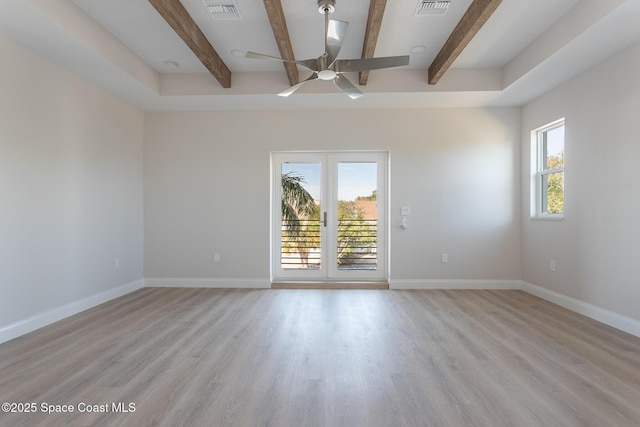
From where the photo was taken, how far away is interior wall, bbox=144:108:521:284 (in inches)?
192

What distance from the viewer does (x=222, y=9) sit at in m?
3.08

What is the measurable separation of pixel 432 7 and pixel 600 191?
251cm

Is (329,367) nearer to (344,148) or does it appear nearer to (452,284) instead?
(452,284)

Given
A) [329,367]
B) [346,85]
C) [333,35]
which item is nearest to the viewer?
[329,367]

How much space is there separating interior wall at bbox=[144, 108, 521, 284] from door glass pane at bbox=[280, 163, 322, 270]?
313 mm

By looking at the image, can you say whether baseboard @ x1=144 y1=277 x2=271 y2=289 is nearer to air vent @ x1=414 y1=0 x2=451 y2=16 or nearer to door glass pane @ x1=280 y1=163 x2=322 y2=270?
door glass pane @ x1=280 y1=163 x2=322 y2=270

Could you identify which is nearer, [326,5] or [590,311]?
[326,5]

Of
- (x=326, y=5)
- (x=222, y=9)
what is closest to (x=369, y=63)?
(x=326, y=5)

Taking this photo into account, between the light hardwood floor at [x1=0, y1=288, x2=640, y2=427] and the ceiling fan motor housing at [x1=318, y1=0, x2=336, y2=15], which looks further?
the ceiling fan motor housing at [x1=318, y1=0, x2=336, y2=15]

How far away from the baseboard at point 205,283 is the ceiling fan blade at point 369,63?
317cm

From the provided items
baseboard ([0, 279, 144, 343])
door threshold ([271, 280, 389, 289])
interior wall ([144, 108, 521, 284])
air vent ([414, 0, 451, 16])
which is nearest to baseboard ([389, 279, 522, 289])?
interior wall ([144, 108, 521, 284])

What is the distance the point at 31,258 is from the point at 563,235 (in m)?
5.67

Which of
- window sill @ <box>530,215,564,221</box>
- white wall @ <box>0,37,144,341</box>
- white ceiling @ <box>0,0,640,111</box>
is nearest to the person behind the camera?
white ceiling @ <box>0,0,640,111</box>

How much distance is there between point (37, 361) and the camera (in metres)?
2.49
